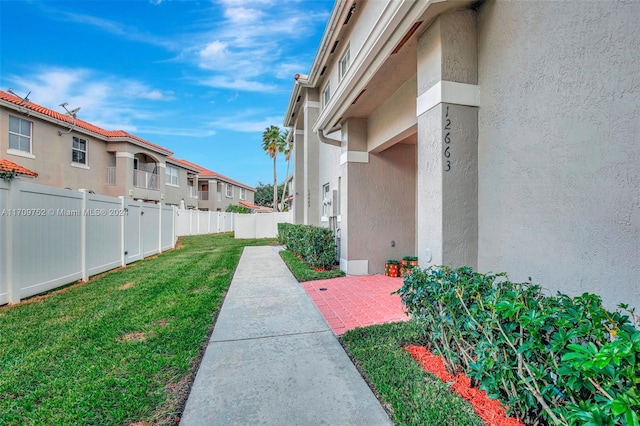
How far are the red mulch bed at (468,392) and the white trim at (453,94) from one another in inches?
126

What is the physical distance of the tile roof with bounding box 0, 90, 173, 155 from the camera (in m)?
13.9

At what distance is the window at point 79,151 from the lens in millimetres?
17417

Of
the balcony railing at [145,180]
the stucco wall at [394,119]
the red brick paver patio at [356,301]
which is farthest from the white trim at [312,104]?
the balcony railing at [145,180]

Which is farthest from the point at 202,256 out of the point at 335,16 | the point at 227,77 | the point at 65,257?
the point at 227,77

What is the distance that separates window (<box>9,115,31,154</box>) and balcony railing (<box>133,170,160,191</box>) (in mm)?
7103

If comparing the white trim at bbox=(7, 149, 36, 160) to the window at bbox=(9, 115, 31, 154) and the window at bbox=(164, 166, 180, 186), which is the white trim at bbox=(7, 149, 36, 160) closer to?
the window at bbox=(9, 115, 31, 154)

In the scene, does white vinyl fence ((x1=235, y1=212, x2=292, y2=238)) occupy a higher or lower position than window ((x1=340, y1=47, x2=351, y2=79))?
lower

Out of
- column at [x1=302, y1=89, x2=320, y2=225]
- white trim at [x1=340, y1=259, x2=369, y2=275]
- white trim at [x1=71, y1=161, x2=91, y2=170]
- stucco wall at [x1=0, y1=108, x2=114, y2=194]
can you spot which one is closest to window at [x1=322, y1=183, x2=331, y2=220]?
column at [x1=302, y1=89, x2=320, y2=225]

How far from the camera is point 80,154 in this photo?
18.0 metres

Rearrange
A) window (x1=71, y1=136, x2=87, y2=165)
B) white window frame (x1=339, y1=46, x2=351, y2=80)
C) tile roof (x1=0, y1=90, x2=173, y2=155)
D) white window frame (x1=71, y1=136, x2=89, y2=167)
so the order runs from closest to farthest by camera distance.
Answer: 1. white window frame (x1=339, y1=46, x2=351, y2=80)
2. tile roof (x1=0, y1=90, x2=173, y2=155)
3. white window frame (x1=71, y1=136, x2=89, y2=167)
4. window (x1=71, y1=136, x2=87, y2=165)

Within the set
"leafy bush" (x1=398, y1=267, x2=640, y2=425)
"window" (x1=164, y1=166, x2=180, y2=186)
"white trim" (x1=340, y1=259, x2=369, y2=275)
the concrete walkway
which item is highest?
"window" (x1=164, y1=166, x2=180, y2=186)

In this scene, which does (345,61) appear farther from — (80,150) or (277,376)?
(80,150)

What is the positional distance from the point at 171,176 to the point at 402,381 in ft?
93.3

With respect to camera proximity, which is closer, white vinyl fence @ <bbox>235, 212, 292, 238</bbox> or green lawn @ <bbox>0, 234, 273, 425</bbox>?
Result: green lawn @ <bbox>0, 234, 273, 425</bbox>
